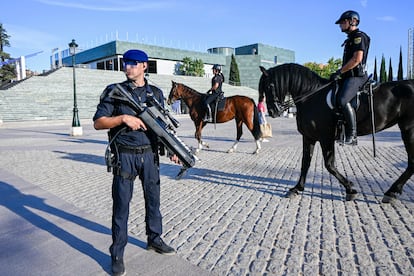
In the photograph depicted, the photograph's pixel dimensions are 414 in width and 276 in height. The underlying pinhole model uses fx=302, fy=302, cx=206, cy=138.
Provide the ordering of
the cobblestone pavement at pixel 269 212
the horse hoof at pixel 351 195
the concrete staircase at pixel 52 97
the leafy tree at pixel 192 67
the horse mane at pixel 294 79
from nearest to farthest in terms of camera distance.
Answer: the cobblestone pavement at pixel 269 212, the horse hoof at pixel 351 195, the horse mane at pixel 294 79, the concrete staircase at pixel 52 97, the leafy tree at pixel 192 67

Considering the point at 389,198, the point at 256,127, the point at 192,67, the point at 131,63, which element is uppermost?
the point at 192,67

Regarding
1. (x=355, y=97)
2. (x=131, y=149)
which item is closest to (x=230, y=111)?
(x=355, y=97)

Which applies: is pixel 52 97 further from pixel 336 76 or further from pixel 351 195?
pixel 351 195

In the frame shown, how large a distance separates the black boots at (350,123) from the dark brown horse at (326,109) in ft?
0.62

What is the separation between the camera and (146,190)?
3.37 m

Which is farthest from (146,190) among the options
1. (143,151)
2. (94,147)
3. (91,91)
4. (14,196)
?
(91,91)

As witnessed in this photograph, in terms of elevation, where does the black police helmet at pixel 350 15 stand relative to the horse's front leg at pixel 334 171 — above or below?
above

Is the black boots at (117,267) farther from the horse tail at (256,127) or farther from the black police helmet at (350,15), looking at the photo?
the horse tail at (256,127)

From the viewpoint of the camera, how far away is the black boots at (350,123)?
4977 mm

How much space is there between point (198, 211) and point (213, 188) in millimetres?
Answer: 1403

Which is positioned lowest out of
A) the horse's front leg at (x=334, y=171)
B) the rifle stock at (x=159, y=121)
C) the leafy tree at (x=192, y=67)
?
the horse's front leg at (x=334, y=171)

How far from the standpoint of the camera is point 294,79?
554 centimetres

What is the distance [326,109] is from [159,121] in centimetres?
327

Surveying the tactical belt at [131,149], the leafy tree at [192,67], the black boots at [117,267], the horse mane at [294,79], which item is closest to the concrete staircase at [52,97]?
the leafy tree at [192,67]
